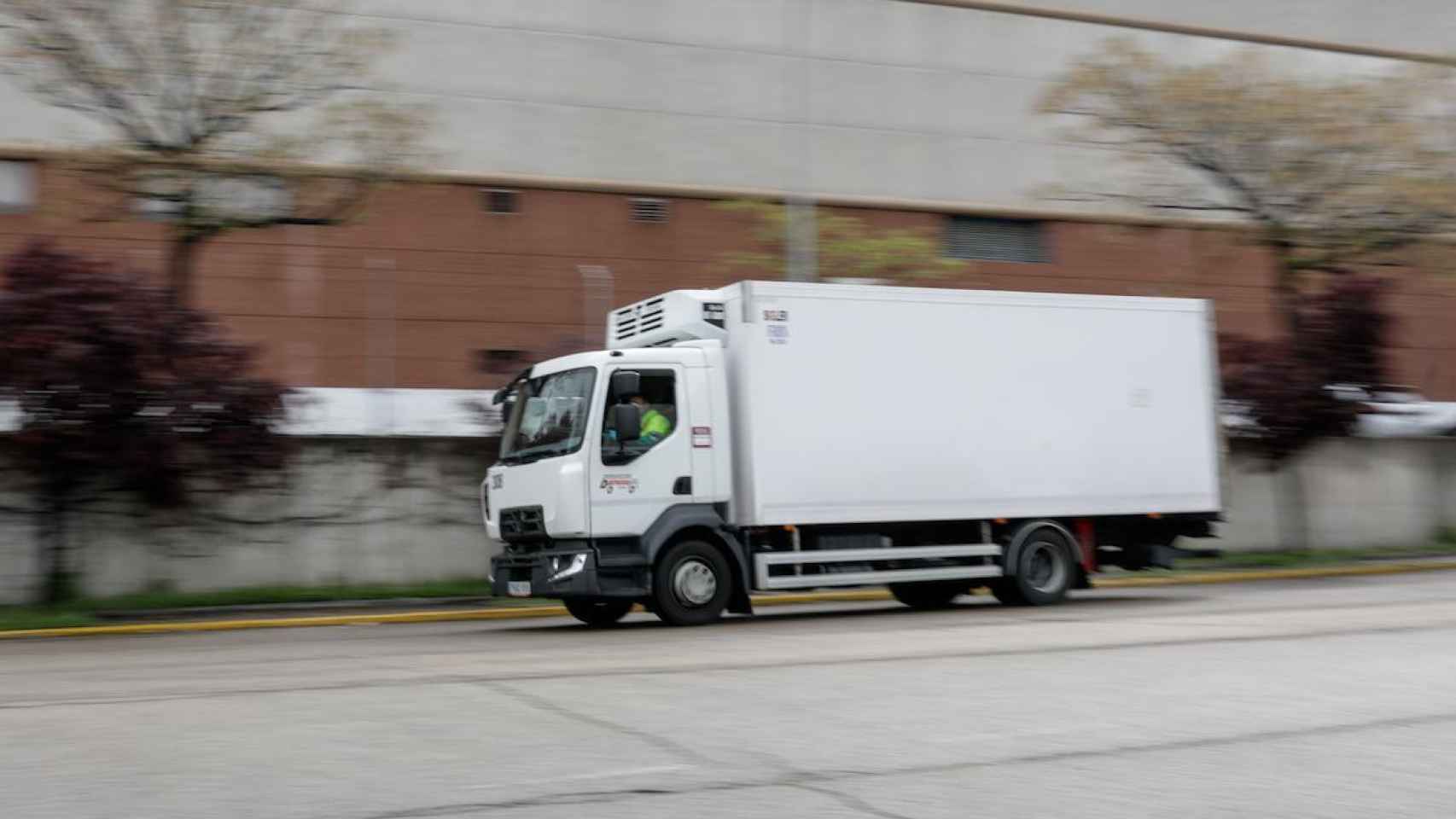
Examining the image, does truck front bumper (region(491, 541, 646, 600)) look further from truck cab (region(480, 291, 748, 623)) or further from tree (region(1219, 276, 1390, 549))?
tree (region(1219, 276, 1390, 549))

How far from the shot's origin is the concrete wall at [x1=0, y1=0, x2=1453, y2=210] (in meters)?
28.6

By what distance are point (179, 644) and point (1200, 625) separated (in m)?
→ 9.59

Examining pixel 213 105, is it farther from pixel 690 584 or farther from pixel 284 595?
pixel 690 584

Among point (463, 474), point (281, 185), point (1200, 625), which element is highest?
point (281, 185)

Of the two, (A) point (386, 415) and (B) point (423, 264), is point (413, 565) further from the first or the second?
(B) point (423, 264)

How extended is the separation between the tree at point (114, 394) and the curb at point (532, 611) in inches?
78.2

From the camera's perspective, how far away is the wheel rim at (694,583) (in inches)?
566

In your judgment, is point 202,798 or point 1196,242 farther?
point 1196,242

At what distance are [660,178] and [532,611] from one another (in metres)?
13.7

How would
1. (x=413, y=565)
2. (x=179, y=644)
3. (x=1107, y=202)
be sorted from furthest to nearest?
(x=1107, y=202)
(x=413, y=565)
(x=179, y=644)

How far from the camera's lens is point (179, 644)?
1472 centimetres

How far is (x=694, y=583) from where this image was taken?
1446 centimetres

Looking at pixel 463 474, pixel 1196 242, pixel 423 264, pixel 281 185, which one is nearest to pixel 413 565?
pixel 463 474

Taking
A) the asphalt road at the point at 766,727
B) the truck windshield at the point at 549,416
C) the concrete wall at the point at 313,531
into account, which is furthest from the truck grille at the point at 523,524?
the concrete wall at the point at 313,531
